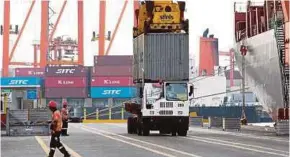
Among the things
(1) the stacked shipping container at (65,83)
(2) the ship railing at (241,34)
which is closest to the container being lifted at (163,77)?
(2) the ship railing at (241,34)

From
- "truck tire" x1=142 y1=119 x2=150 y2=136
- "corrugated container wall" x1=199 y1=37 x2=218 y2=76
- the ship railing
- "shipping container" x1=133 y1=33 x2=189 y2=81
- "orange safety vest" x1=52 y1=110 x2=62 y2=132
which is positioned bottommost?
"truck tire" x1=142 y1=119 x2=150 y2=136

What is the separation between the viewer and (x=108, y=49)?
106 metres

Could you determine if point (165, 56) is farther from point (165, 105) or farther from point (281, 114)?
point (281, 114)

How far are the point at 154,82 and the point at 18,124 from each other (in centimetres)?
640

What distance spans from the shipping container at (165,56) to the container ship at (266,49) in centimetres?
911

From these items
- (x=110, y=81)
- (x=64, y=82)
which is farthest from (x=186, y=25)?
(x=110, y=81)

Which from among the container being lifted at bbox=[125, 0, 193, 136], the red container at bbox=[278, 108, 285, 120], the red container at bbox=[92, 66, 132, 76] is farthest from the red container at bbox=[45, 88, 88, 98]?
the container being lifted at bbox=[125, 0, 193, 136]

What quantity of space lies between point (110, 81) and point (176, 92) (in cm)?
5345

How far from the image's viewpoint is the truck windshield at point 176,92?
1075 inches

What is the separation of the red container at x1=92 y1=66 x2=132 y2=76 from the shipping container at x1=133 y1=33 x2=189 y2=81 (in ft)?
170

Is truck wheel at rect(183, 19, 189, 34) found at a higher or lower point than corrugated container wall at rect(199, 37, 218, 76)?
lower

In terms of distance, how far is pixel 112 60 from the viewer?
7988 cm

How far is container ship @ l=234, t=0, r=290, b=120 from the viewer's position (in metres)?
35.9

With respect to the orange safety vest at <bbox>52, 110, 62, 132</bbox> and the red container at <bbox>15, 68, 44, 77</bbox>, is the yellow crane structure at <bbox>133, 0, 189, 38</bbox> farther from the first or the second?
the red container at <bbox>15, 68, 44, 77</bbox>
